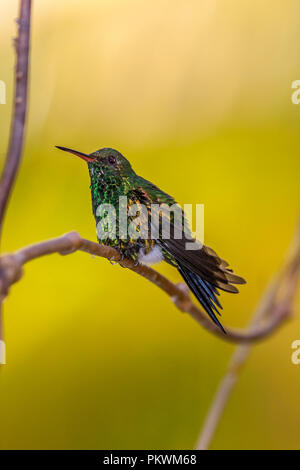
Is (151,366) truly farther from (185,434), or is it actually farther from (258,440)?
(258,440)

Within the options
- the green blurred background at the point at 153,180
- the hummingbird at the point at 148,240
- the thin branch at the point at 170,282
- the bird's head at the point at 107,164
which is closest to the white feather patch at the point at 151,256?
the hummingbird at the point at 148,240

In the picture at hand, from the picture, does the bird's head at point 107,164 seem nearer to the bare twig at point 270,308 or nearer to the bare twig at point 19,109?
the bare twig at point 270,308

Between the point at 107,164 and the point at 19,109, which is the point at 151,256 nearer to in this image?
the point at 107,164

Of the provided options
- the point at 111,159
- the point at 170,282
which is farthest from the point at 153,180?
the point at 170,282

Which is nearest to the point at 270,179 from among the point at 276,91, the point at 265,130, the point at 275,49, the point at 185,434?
the point at 265,130

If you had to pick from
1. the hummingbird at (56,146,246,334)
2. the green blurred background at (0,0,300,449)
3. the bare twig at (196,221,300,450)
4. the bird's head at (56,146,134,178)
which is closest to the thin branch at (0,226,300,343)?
the bare twig at (196,221,300,450)

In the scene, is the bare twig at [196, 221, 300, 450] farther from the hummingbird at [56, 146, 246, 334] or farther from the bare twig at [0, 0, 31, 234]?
the bare twig at [0, 0, 31, 234]
